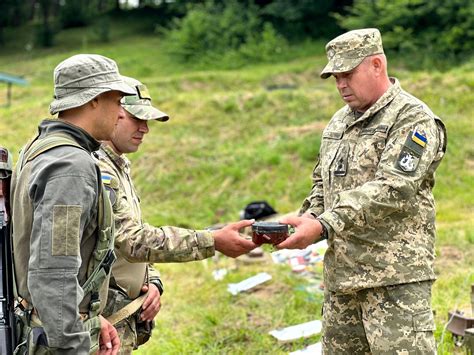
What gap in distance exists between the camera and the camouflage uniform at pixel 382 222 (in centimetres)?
340

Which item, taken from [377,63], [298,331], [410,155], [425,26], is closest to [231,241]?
[410,155]

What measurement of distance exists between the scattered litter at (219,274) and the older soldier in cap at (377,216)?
4.23 m

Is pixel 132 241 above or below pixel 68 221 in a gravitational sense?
below

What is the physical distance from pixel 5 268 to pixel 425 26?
21.1 metres

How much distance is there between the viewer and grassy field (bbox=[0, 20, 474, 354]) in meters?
6.35

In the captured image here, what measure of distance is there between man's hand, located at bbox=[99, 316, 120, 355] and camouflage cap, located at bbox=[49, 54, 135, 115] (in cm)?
84

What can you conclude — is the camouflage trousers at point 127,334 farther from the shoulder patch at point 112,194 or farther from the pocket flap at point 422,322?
the pocket flap at point 422,322

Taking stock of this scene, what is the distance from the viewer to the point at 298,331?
19.2 ft

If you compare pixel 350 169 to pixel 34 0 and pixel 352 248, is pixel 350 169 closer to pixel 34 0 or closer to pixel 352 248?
pixel 352 248

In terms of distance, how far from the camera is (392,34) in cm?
2227

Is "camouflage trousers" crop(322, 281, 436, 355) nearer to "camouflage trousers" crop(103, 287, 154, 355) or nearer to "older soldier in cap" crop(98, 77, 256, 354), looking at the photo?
"older soldier in cap" crop(98, 77, 256, 354)

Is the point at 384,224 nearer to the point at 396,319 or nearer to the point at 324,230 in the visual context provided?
the point at 324,230

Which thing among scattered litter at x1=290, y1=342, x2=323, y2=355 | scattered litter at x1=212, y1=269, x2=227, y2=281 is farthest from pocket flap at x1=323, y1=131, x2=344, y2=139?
scattered litter at x1=212, y1=269, x2=227, y2=281

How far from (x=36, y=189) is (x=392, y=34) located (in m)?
20.9
